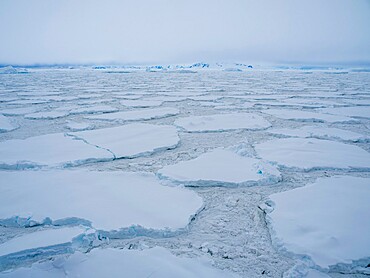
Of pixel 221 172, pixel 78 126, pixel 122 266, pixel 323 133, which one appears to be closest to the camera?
pixel 122 266

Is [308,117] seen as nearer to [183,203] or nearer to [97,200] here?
[183,203]

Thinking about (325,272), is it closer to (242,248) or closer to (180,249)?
(242,248)

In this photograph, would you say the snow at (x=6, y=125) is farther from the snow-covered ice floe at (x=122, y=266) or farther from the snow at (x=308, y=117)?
the snow at (x=308, y=117)

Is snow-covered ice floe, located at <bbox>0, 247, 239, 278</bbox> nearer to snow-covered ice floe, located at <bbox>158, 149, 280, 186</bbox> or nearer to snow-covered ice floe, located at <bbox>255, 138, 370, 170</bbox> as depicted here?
snow-covered ice floe, located at <bbox>158, 149, 280, 186</bbox>

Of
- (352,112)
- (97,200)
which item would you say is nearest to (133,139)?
(97,200)

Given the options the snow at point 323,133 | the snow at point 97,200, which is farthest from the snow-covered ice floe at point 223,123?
the snow at point 97,200

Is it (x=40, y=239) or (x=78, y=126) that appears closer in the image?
(x=40, y=239)

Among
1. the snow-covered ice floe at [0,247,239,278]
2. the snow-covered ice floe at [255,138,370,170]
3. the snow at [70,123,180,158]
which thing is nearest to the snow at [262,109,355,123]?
the snow-covered ice floe at [255,138,370,170]
